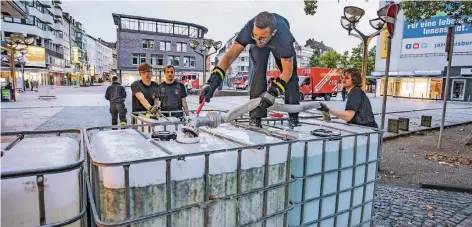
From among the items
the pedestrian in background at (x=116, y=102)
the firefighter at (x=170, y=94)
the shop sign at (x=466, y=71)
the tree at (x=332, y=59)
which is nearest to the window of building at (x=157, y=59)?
the tree at (x=332, y=59)

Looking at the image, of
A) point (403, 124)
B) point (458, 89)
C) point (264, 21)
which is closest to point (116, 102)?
point (264, 21)

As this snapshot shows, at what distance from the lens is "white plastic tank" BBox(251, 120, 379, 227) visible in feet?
6.53

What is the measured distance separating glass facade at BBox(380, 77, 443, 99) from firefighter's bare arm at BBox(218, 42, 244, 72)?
113 feet

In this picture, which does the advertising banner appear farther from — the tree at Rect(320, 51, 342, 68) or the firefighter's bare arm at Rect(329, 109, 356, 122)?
the firefighter's bare arm at Rect(329, 109, 356, 122)

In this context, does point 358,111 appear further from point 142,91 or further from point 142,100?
point 142,91

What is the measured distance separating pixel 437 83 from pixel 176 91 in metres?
37.0

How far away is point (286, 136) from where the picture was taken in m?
1.88

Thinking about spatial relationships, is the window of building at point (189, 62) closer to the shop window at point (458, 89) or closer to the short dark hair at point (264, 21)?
the shop window at point (458, 89)

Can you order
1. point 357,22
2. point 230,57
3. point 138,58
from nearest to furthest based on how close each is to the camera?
point 230,57
point 357,22
point 138,58

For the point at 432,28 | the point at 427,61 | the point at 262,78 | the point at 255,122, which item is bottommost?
the point at 255,122

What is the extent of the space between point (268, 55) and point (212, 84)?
0.95 meters

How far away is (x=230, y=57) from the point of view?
276 cm

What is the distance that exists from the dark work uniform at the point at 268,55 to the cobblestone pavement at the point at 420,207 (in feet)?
6.65

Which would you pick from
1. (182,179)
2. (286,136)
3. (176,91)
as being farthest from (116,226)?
(176,91)
